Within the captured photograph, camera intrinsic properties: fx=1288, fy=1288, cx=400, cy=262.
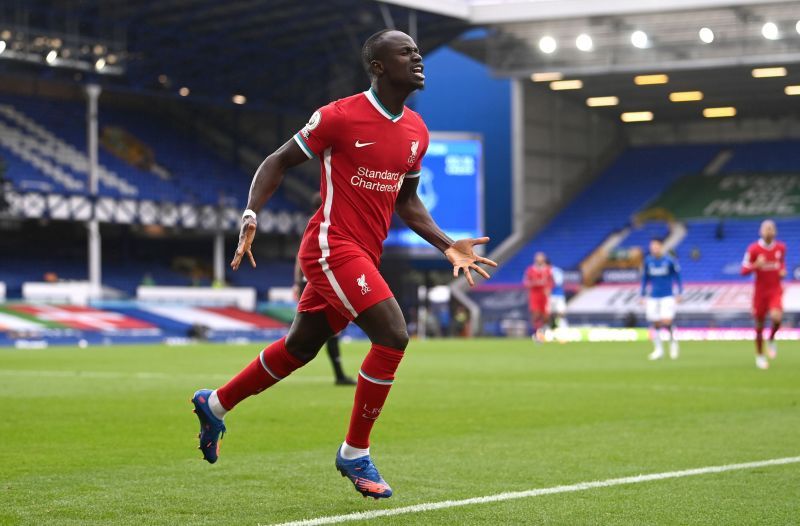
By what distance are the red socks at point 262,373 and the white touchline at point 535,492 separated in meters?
1.00

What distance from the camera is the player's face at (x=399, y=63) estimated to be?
659 cm

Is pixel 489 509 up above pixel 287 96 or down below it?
below

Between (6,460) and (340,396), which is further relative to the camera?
(340,396)

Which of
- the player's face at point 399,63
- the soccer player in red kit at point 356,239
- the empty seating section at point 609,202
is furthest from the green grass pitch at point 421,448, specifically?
the empty seating section at point 609,202

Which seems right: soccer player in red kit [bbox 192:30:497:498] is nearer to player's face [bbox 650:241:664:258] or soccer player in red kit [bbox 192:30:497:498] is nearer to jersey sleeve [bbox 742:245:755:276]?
jersey sleeve [bbox 742:245:755:276]

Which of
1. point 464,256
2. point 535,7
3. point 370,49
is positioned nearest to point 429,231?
point 464,256

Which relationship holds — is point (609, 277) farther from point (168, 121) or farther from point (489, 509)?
point (489, 509)

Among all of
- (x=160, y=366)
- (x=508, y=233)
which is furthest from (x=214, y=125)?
(x=160, y=366)

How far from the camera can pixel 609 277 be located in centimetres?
4922

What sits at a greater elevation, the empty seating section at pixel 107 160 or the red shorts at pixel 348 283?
the empty seating section at pixel 107 160

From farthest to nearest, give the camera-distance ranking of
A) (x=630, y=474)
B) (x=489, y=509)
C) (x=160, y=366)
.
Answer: (x=160, y=366)
(x=630, y=474)
(x=489, y=509)

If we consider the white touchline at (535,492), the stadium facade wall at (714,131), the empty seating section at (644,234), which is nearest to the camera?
the white touchline at (535,492)

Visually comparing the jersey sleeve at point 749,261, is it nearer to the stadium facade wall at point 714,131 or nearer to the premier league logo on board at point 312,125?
the premier league logo on board at point 312,125

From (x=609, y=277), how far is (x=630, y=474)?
42.4 meters
